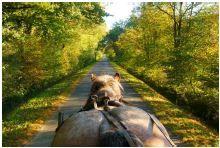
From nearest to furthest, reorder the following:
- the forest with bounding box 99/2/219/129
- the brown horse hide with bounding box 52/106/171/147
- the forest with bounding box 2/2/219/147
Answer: the brown horse hide with bounding box 52/106/171/147 < the forest with bounding box 2/2/219/147 < the forest with bounding box 99/2/219/129

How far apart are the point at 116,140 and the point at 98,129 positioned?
373 millimetres

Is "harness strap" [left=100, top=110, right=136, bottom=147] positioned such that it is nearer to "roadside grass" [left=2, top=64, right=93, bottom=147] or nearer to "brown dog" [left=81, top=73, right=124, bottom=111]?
"brown dog" [left=81, top=73, right=124, bottom=111]

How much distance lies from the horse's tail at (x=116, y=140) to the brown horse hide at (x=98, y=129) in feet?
0.28

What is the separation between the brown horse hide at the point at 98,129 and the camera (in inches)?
151

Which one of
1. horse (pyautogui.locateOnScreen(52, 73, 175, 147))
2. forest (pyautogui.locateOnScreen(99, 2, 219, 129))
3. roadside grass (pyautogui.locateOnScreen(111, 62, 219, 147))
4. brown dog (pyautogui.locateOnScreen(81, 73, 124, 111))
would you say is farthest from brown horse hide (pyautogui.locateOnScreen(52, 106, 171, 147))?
forest (pyautogui.locateOnScreen(99, 2, 219, 129))

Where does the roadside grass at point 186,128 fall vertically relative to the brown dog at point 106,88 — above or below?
below

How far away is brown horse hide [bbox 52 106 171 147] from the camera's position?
3824 mm

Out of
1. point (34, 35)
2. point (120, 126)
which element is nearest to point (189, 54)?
point (34, 35)

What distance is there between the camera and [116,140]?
353 centimetres

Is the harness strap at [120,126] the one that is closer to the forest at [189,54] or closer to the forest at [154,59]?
the forest at [154,59]

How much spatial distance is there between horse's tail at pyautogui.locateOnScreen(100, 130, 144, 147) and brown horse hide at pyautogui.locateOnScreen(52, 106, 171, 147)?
0.28ft

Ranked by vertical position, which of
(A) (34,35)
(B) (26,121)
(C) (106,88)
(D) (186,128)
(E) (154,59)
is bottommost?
(D) (186,128)

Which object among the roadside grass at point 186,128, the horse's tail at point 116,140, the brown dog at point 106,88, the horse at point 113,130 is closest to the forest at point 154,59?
the roadside grass at point 186,128

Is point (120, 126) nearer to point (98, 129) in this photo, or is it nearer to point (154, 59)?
point (98, 129)
